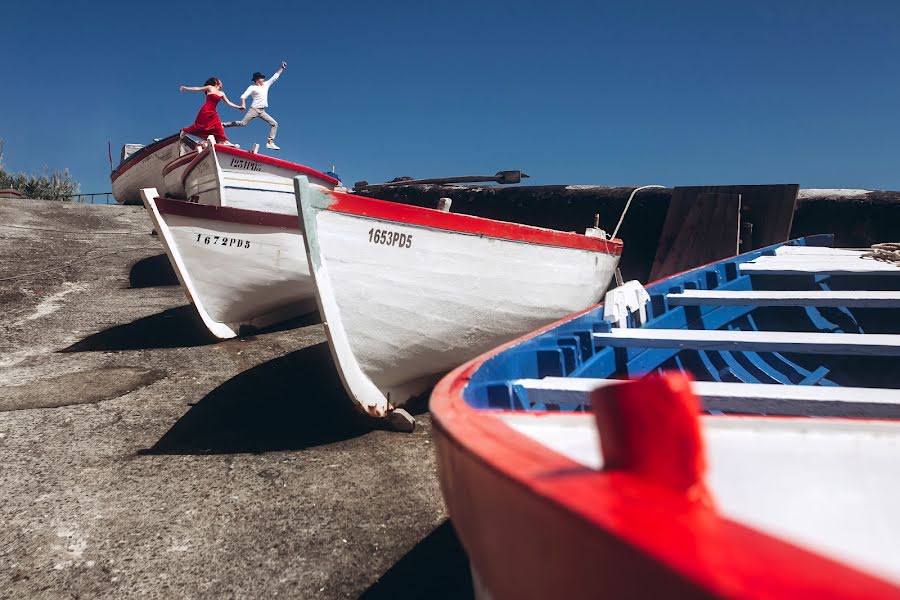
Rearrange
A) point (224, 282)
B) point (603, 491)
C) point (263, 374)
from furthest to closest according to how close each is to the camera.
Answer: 1. point (224, 282)
2. point (263, 374)
3. point (603, 491)

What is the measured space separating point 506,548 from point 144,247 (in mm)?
11137

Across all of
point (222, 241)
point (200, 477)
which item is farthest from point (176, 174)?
point (200, 477)

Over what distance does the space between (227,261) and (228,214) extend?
1.57ft

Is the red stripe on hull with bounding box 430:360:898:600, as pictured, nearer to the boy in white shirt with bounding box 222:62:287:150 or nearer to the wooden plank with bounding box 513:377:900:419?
the wooden plank with bounding box 513:377:900:419

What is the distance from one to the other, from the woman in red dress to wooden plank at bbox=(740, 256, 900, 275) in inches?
338

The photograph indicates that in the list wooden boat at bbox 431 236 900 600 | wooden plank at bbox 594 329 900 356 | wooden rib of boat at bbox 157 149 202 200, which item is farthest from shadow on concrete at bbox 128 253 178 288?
wooden boat at bbox 431 236 900 600

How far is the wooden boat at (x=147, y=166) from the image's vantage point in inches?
428

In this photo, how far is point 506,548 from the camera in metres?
0.81

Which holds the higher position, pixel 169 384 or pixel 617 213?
pixel 617 213

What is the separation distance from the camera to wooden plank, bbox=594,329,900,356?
7.50ft

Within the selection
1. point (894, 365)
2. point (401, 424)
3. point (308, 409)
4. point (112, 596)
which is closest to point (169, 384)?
point (308, 409)

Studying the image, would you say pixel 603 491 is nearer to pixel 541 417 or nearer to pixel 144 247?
pixel 541 417

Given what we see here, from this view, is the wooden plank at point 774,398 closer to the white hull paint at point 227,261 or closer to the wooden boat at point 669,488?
the wooden boat at point 669,488

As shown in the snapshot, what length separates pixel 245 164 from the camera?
7770 mm
